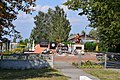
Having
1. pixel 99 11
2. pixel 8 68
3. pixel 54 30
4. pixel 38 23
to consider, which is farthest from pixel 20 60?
pixel 38 23

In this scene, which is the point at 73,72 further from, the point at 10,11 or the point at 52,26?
the point at 52,26

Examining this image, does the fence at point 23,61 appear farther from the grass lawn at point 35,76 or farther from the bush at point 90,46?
the bush at point 90,46

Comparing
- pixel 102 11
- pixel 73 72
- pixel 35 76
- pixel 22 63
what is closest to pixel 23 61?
pixel 22 63

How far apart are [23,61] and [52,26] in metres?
95.1

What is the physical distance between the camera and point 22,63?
2950cm

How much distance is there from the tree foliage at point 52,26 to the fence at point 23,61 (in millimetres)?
72937

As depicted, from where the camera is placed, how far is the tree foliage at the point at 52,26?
11162 cm

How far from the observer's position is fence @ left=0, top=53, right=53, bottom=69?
29.5 metres

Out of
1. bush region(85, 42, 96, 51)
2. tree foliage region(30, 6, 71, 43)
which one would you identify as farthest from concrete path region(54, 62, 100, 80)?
tree foliage region(30, 6, 71, 43)

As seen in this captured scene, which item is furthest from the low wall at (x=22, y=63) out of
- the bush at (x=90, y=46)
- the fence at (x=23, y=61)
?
the bush at (x=90, y=46)

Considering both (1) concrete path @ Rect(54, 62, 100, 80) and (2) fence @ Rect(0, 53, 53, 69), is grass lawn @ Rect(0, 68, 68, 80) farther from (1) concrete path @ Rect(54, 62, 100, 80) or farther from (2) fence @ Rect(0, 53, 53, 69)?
(2) fence @ Rect(0, 53, 53, 69)

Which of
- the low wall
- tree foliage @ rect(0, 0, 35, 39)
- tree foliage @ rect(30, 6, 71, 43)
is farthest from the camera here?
tree foliage @ rect(30, 6, 71, 43)

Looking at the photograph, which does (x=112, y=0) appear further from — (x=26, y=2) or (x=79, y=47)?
(x=79, y=47)

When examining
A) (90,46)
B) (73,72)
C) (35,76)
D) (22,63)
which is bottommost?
(35,76)
